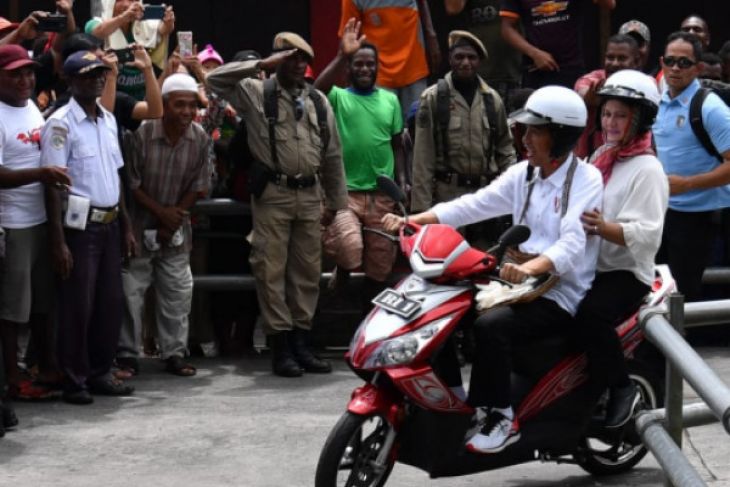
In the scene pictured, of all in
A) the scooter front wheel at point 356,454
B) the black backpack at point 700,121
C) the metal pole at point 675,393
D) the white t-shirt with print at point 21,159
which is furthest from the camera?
the black backpack at point 700,121

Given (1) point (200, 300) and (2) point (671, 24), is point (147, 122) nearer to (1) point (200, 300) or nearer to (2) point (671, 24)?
(1) point (200, 300)

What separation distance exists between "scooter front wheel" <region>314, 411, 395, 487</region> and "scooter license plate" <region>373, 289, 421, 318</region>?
447 mm

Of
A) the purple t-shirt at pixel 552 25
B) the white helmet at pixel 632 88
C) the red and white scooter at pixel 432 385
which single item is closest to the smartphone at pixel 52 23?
the purple t-shirt at pixel 552 25

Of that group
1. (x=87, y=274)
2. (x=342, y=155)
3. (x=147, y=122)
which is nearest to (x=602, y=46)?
(x=342, y=155)

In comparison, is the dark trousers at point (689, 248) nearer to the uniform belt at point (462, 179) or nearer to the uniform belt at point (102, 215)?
the uniform belt at point (462, 179)

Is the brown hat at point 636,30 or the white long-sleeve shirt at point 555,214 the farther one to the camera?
the brown hat at point 636,30

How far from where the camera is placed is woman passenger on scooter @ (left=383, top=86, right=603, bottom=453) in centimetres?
679

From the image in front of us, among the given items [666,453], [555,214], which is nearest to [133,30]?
[555,214]

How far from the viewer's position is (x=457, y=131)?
1033 cm

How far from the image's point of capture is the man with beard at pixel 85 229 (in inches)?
348

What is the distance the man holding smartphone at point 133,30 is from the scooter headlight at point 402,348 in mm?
4203

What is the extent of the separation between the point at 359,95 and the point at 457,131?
2.37 feet

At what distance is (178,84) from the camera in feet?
31.6

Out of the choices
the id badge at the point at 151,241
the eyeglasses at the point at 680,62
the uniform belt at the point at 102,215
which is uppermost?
the eyeglasses at the point at 680,62
